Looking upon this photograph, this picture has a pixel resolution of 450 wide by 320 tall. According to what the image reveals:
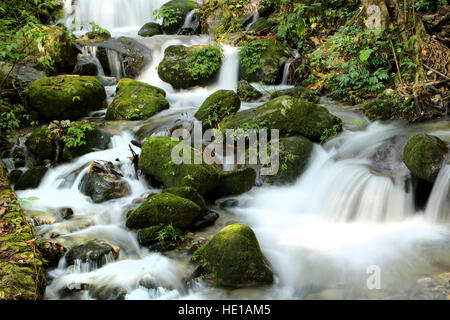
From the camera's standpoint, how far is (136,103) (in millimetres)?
9078

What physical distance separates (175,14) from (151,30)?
1.32m

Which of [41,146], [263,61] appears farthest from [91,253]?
[263,61]

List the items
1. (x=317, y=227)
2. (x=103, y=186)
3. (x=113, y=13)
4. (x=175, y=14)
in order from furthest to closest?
1. (x=113, y=13)
2. (x=175, y=14)
3. (x=103, y=186)
4. (x=317, y=227)

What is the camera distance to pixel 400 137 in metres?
6.15

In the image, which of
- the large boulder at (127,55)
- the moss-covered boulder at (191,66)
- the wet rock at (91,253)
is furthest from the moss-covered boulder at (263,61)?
the wet rock at (91,253)

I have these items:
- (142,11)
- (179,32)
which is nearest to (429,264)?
(179,32)

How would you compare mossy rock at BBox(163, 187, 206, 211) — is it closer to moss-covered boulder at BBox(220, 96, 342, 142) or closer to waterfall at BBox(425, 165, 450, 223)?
moss-covered boulder at BBox(220, 96, 342, 142)

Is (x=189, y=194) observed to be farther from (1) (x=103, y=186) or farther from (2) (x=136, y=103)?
(2) (x=136, y=103)

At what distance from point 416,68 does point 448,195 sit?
3.79m

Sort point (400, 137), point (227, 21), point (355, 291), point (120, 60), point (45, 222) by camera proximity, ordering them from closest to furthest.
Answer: point (355, 291), point (45, 222), point (400, 137), point (120, 60), point (227, 21)

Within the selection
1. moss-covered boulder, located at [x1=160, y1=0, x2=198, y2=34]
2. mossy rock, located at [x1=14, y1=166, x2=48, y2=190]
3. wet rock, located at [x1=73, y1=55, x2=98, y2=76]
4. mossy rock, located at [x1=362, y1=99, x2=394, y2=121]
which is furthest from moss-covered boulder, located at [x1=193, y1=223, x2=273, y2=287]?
moss-covered boulder, located at [x1=160, y1=0, x2=198, y2=34]

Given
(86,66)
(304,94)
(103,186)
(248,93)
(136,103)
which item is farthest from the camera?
(86,66)

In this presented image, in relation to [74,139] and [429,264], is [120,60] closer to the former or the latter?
[74,139]

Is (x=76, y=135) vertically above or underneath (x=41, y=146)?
above
